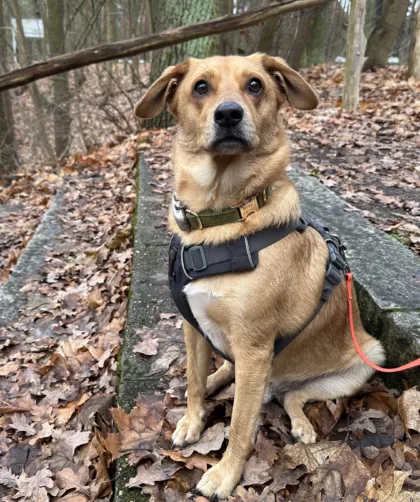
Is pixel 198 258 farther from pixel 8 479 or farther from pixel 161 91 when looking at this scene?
pixel 8 479

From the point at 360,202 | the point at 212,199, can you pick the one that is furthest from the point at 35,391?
A: the point at 360,202

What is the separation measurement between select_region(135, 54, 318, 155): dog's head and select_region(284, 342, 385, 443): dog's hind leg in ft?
4.42

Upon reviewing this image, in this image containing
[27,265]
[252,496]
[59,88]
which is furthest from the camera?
[59,88]

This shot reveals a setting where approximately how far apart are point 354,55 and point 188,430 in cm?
867

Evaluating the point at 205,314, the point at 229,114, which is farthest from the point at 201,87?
the point at 205,314

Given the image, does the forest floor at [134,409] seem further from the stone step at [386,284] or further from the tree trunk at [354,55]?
the tree trunk at [354,55]

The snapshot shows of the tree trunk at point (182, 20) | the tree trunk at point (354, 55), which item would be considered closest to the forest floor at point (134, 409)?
the tree trunk at point (354, 55)

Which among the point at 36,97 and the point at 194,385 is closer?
the point at 194,385

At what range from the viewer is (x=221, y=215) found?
7.04 ft

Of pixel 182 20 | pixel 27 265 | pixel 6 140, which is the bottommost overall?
pixel 6 140

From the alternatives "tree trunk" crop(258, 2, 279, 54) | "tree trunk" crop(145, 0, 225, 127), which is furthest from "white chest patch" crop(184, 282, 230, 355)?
"tree trunk" crop(258, 2, 279, 54)

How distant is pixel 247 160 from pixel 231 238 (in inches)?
17.7

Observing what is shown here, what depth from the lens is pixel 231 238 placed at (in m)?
2.07

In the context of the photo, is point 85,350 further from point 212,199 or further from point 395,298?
point 395,298
